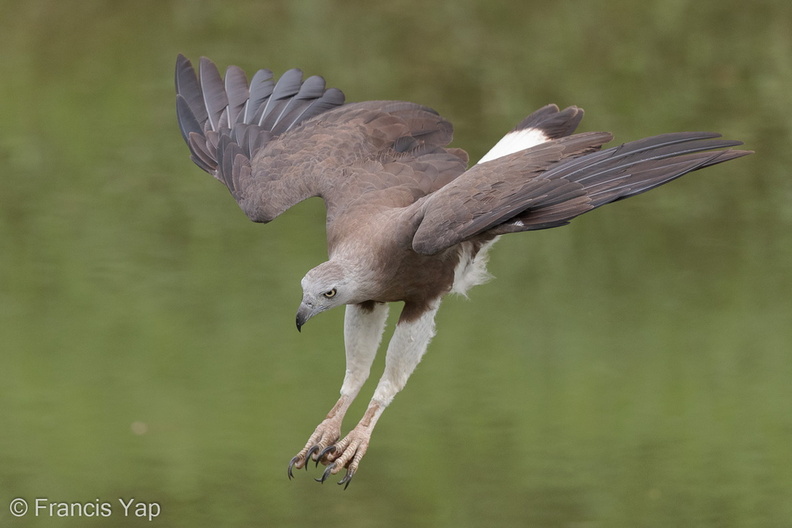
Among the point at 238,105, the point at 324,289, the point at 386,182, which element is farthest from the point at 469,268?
the point at 238,105

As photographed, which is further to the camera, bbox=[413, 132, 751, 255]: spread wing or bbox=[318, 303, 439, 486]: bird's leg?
bbox=[318, 303, 439, 486]: bird's leg

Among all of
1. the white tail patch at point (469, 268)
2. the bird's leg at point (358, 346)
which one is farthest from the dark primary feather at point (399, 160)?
the bird's leg at point (358, 346)

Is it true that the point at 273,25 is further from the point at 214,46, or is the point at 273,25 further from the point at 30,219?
the point at 30,219

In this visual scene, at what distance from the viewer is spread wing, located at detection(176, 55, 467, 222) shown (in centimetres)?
859

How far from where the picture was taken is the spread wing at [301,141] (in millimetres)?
8586

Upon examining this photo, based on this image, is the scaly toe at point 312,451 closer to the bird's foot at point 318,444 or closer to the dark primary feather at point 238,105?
the bird's foot at point 318,444

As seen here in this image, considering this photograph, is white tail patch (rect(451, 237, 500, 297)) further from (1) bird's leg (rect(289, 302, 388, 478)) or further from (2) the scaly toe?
(2) the scaly toe

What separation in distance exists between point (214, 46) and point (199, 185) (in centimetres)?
191

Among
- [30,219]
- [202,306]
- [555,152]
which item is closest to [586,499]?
[202,306]

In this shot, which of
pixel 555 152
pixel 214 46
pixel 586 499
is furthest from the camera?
pixel 214 46

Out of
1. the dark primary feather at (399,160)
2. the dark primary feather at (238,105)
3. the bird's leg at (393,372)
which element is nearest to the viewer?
the dark primary feather at (399,160)

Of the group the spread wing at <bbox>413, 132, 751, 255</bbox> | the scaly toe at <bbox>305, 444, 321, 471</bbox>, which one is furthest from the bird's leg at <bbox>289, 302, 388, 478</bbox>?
the spread wing at <bbox>413, 132, 751, 255</bbox>

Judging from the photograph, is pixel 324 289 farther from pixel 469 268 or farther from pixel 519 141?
pixel 519 141

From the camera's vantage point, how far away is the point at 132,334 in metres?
12.4
